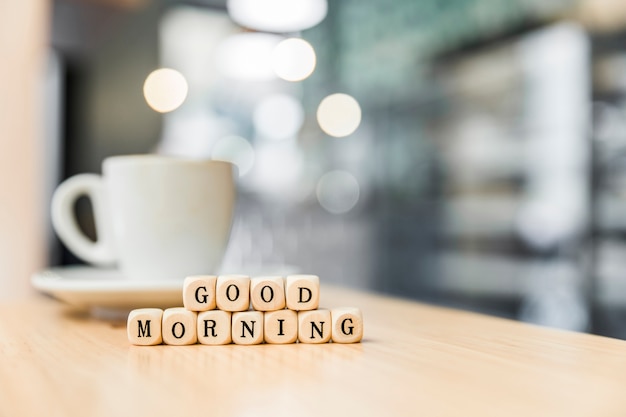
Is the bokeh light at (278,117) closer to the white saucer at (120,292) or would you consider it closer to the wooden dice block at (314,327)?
the white saucer at (120,292)

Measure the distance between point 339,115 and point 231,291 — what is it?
2.45 metres

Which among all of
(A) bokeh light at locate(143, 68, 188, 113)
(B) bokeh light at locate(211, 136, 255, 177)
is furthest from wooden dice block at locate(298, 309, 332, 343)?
(B) bokeh light at locate(211, 136, 255, 177)

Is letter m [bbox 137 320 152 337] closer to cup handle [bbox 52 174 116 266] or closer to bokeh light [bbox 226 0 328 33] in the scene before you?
cup handle [bbox 52 174 116 266]

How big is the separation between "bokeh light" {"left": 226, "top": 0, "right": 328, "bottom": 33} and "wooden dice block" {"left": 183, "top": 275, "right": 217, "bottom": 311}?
7.45ft

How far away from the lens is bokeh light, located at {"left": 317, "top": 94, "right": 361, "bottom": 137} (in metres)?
2.82

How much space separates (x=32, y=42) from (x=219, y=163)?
1.34 m

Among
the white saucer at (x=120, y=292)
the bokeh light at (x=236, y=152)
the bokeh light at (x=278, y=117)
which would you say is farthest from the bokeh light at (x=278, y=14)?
the white saucer at (x=120, y=292)

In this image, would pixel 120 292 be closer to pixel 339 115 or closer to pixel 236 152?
pixel 236 152

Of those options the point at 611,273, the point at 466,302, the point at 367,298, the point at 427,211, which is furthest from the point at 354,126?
the point at 367,298

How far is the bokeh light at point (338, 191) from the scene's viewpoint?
2.79m

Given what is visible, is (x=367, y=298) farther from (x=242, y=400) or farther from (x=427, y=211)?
(x=427, y=211)

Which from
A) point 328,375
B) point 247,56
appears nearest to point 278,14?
point 247,56

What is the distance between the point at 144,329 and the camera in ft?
1.46

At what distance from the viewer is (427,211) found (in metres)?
2.54
